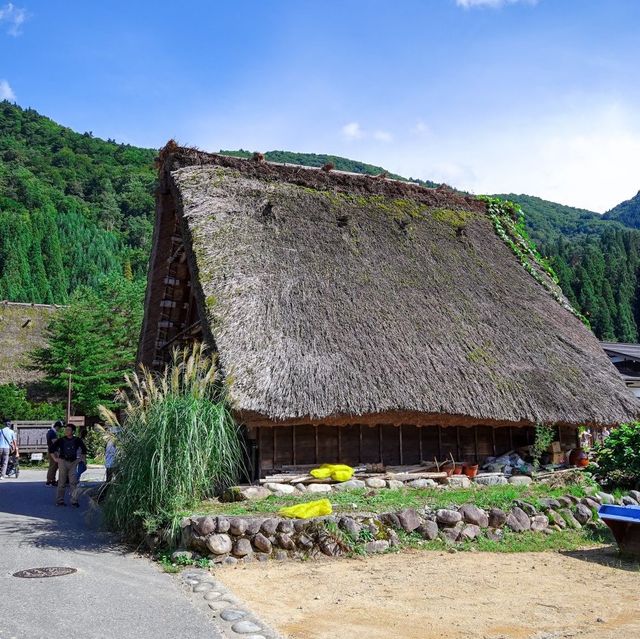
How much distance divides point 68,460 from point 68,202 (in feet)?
207

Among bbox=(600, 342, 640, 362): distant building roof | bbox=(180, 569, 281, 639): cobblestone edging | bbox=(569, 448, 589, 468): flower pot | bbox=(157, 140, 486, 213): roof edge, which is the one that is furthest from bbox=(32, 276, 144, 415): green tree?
bbox=(600, 342, 640, 362): distant building roof

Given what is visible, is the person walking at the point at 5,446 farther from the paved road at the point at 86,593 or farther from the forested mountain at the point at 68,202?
the forested mountain at the point at 68,202

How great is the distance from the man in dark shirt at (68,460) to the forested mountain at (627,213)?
103 metres

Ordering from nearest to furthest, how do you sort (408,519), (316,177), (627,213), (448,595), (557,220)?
→ (448,595) → (408,519) → (316,177) → (557,220) → (627,213)

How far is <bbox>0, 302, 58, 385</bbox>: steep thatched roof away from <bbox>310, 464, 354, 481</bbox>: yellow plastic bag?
69.4 ft

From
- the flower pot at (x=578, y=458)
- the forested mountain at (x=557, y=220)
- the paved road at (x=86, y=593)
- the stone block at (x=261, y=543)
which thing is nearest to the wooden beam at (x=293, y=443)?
the paved road at (x=86, y=593)

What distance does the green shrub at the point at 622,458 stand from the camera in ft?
36.2

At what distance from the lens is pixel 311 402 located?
1007 cm

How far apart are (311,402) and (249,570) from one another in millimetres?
3308

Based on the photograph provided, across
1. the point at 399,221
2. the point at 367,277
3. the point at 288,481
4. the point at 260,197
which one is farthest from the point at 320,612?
the point at 399,221

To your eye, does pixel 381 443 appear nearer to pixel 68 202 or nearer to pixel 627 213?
pixel 68 202

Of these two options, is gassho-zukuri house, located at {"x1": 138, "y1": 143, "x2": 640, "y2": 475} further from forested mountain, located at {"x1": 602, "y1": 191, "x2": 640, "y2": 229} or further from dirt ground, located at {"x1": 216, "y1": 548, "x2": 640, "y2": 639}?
forested mountain, located at {"x1": 602, "y1": 191, "x2": 640, "y2": 229}

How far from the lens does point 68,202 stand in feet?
225

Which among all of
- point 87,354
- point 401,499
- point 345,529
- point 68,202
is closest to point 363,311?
point 401,499
